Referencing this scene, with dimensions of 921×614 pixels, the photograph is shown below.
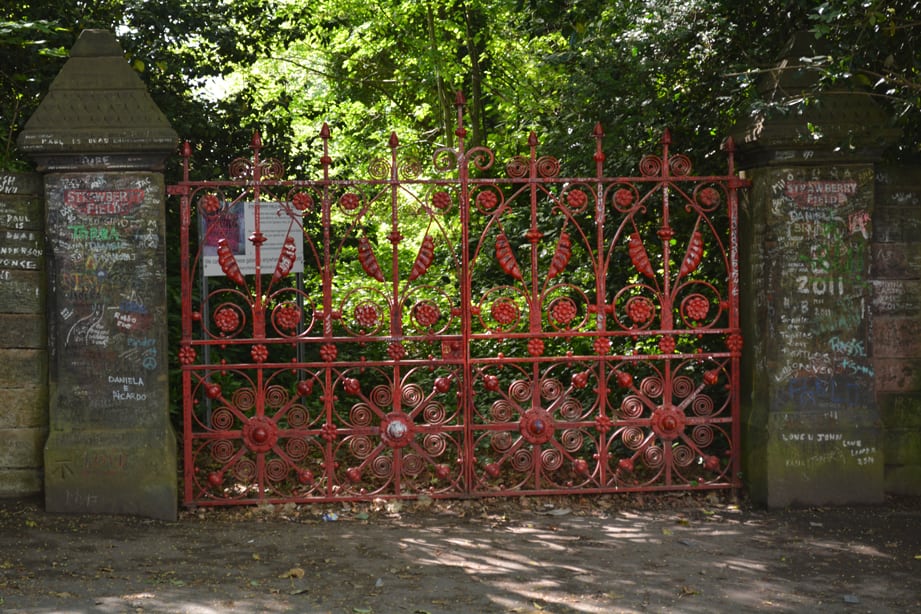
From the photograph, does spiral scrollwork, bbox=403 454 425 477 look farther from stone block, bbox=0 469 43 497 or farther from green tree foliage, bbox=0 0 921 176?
green tree foliage, bbox=0 0 921 176

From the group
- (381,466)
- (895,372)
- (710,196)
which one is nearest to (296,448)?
(381,466)

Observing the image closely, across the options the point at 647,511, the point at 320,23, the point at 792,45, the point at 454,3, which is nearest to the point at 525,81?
the point at 454,3

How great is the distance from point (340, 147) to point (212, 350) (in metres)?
8.12

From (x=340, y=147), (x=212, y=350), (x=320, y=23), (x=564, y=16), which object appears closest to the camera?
(x=564, y=16)

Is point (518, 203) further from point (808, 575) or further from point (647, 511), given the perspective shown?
point (808, 575)

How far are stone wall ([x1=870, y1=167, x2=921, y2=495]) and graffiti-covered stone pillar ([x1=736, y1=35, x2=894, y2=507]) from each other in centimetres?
18

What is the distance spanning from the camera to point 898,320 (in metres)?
7.17

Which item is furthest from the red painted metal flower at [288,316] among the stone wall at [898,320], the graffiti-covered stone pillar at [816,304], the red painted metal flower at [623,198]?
the stone wall at [898,320]

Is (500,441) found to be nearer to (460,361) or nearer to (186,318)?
(460,361)

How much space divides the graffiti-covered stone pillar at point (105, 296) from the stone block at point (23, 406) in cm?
16

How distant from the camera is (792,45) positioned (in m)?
7.00

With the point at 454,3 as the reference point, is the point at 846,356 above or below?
below

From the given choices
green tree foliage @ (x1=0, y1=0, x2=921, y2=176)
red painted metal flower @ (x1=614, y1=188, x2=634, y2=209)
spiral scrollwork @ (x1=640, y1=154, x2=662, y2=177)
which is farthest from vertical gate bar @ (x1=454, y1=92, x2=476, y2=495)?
green tree foliage @ (x1=0, y1=0, x2=921, y2=176)

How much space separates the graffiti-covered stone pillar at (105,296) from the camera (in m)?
6.67
